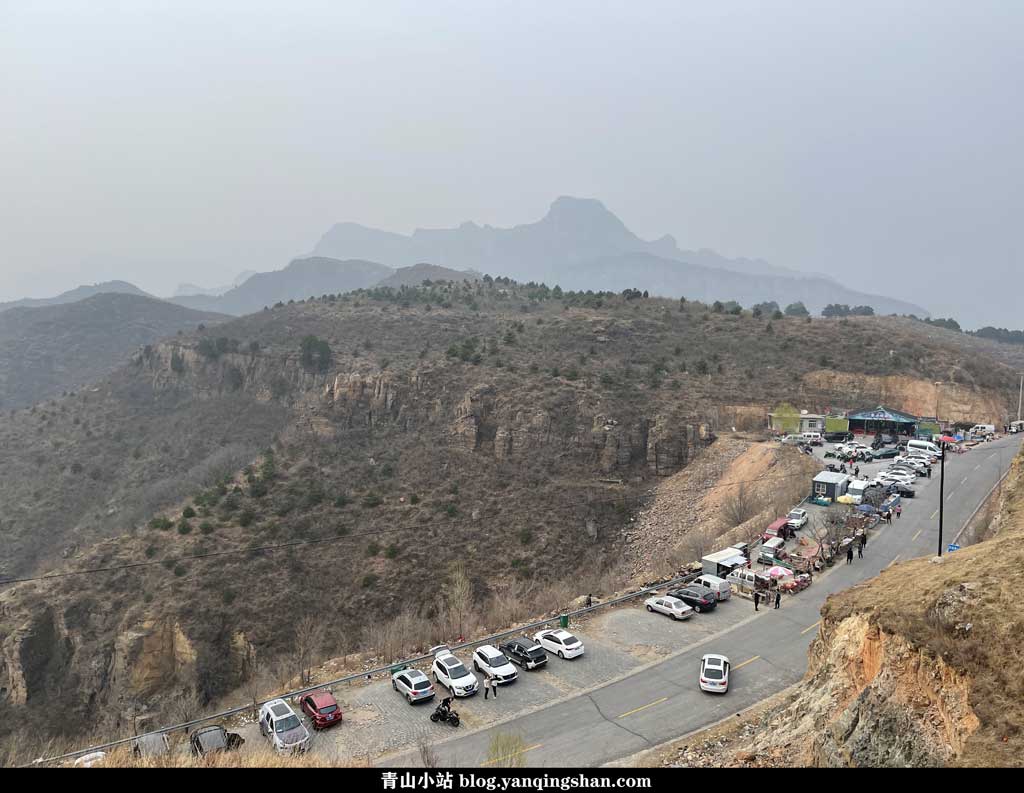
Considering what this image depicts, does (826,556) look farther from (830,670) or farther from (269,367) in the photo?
(269,367)

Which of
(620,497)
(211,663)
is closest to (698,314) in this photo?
(620,497)

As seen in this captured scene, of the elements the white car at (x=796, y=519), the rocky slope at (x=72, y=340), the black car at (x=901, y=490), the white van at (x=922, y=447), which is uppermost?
the rocky slope at (x=72, y=340)

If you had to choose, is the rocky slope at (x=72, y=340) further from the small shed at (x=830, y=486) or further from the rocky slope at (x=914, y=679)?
the rocky slope at (x=914, y=679)

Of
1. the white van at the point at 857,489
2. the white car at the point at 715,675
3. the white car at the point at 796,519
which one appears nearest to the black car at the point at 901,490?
the white van at the point at 857,489

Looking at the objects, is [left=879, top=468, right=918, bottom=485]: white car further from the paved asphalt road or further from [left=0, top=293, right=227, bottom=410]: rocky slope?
[left=0, top=293, right=227, bottom=410]: rocky slope

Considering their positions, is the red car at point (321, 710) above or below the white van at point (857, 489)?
below

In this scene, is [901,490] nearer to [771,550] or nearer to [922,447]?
[922,447]

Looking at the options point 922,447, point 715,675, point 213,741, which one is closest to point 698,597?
point 715,675
